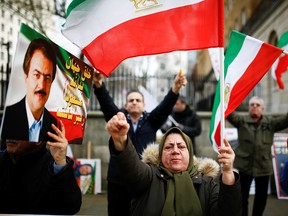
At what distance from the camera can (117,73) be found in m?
10.9

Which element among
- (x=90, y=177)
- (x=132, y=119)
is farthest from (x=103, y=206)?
(x=132, y=119)

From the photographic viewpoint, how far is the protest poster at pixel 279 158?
24.5 ft

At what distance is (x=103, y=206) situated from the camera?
264 inches

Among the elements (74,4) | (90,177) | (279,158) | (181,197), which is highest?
(74,4)

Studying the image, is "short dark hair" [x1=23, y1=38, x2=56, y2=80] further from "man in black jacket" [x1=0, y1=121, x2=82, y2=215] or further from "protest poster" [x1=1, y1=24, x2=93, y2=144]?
"man in black jacket" [x1=0, y1=121, x2=82, y2=215]

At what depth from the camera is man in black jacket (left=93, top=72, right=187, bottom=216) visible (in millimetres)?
3926

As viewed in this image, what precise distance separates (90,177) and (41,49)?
20.1ft

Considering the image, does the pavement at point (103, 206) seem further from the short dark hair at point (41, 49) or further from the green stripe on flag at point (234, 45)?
the short dark hair at point (41, 49)

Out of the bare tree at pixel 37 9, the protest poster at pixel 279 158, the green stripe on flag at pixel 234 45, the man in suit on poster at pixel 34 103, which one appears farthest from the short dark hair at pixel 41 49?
the bare tree at pixel 37 9

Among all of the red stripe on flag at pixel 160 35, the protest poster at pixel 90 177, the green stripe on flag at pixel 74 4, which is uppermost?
the green stripe on flag at pixel 74 4

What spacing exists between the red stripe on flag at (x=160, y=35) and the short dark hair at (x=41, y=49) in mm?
633

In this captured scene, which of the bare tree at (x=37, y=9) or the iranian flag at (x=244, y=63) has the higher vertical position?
the bare tree at (x=37, y=9)

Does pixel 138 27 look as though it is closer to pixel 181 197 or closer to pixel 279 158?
pixel 181 197

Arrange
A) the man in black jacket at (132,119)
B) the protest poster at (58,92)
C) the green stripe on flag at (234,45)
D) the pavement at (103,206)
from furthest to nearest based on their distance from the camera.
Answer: the pavement at (103,206) → the man in black jacket at (132,119) → the green stripe on flag at (234,45) → the protest poster at (58,92)
